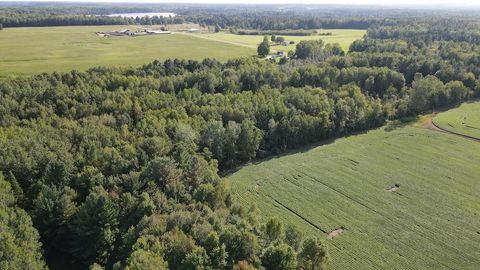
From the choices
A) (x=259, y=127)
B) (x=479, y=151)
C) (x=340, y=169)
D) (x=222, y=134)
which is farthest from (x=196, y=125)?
(x=479, y=151)

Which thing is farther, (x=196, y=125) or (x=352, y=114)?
(x=352, y=114)

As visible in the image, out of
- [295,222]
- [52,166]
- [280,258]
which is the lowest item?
[295,222]

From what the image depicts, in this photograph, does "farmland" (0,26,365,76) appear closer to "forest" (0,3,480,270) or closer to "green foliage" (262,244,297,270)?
"forest" (0,3,480,270)

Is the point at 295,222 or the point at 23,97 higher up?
the point at 23,97

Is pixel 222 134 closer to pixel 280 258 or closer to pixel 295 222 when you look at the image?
pixel 295 222

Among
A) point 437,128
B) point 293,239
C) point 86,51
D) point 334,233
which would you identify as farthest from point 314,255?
point 86,51

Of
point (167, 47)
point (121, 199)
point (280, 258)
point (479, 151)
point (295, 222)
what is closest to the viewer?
point (280, 258)

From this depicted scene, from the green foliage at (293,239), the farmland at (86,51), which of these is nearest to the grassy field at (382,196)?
the green foliage at (293,239)
